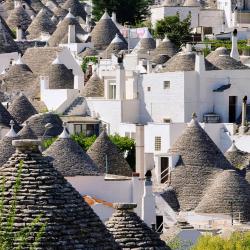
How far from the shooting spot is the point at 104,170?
186 ft

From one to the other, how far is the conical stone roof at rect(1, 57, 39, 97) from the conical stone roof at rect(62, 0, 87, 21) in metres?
30.3

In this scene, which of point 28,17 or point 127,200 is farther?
point 28,17

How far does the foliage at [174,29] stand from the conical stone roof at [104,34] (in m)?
2.47

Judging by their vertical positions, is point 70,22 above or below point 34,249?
below

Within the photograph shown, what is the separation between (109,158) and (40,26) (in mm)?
47030

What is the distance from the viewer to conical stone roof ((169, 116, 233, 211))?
5706 cm

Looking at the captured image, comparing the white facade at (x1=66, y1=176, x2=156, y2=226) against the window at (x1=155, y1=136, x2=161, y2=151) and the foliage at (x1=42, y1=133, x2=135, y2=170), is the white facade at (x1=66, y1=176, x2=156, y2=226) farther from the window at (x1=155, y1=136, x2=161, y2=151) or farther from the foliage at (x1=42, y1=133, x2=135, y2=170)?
the window at (x1=155, y1=136, x2=161, y2=151)

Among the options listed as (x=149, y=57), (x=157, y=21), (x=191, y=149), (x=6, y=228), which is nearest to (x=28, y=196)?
(x=6, y=228)

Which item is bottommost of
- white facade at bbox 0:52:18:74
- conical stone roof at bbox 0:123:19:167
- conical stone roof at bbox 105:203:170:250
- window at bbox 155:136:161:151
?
white facade at bbox 0:52:18:74

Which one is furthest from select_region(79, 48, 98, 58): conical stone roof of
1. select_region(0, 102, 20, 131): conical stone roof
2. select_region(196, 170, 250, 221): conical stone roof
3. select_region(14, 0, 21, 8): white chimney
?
select_region(196, 170, 250, 221): conical stone roof

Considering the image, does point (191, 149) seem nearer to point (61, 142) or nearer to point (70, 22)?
point (61, 142)

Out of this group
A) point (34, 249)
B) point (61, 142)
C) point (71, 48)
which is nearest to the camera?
point (34, 249)

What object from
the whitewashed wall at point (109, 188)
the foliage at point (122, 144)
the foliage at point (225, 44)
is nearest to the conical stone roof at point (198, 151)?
the foliage at point (122, 144)

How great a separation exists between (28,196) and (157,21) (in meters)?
79.5
